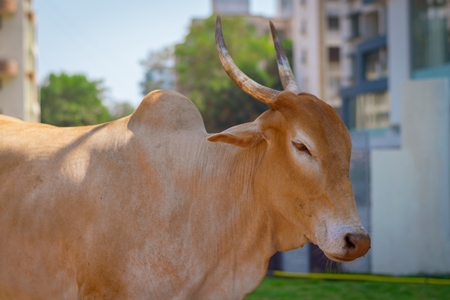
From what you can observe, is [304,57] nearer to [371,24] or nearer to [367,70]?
[371,24]

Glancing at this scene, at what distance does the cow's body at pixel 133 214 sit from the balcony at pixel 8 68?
32.3 m

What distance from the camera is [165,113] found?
4512mm

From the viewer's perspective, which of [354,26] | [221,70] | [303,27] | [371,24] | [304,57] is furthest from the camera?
[221,70]

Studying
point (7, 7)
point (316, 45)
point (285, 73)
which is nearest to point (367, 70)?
point (316, 45)

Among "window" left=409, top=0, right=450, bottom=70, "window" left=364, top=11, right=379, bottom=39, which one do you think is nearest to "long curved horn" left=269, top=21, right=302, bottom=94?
"window" left=409, top=0, right=450, bottom=70

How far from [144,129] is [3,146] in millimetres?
914

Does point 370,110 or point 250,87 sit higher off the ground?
point 370,110

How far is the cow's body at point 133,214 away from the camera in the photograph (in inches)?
161

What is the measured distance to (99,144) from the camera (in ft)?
14.5

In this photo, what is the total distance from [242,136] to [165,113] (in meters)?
0.61

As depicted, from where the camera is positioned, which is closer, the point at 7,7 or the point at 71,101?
the point at 7,7

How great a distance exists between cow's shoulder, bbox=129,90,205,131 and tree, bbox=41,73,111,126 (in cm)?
2526

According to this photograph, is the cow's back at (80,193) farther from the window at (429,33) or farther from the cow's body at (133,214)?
the window at (429,33)

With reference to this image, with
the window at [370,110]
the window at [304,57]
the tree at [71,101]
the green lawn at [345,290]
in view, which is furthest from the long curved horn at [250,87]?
the window at [304,57]
